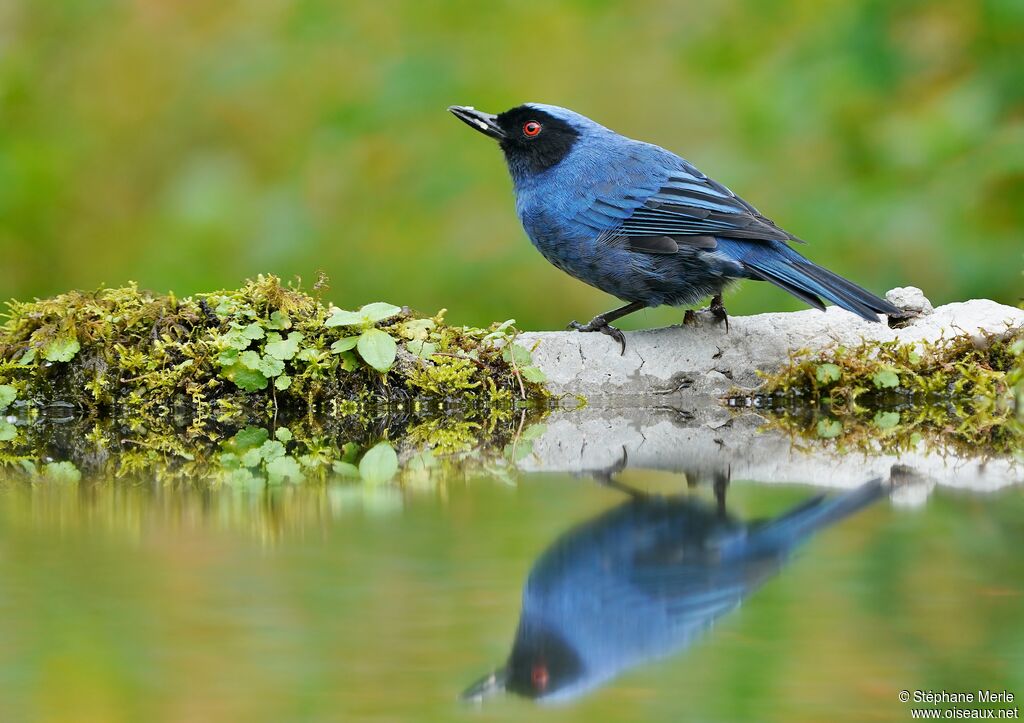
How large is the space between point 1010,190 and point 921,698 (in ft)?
20.2

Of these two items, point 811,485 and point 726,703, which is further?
point 811,485

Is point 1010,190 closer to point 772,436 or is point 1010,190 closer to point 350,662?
point 772,436

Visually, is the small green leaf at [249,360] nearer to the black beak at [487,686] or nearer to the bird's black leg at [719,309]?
the bird's black leg at [719,309]

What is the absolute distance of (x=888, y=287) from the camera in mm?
7488

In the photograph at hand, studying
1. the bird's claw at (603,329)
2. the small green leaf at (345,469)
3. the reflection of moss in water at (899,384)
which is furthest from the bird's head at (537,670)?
the bird's claw at (603,329)

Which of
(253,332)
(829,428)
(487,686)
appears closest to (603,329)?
(829,428)

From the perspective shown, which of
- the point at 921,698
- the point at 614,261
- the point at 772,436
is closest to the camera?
the point at 921,698

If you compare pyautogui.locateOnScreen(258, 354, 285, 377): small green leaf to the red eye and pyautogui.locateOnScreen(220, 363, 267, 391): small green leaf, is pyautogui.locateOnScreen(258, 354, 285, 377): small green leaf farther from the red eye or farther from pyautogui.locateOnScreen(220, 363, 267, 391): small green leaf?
the red eye

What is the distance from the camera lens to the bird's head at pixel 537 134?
6.56 m

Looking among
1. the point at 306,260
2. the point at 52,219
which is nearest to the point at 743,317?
the point at 306,260

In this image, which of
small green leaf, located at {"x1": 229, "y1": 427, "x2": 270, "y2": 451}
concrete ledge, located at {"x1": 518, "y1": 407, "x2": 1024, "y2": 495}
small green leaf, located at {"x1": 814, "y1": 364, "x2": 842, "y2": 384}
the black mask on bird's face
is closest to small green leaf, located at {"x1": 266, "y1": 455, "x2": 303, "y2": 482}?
small green leaf, located at {"x1": 229, "y1": 427, "x2": 270, "y2": 451}

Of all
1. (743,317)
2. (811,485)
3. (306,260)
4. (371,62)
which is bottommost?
(811,485)

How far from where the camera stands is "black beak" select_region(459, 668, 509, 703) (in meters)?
2.22

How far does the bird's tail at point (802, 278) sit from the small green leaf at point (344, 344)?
5.62ft
